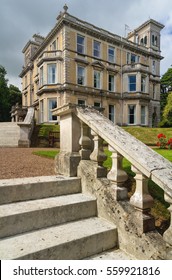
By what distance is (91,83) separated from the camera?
85.8 feet

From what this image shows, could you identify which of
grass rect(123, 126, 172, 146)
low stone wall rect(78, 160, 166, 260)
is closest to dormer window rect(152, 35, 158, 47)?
grass rect(123, 126, 172, 146)

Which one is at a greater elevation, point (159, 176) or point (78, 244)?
point (159, 176)

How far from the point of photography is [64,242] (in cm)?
224

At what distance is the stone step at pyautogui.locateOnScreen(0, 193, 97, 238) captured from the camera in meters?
2.35

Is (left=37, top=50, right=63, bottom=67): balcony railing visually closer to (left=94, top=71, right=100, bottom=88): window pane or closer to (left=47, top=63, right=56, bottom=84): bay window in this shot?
(left=47, top=63, right=56, bottom=84): bay window

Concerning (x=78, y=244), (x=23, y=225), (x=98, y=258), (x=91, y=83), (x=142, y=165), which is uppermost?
(x=91, y=83)

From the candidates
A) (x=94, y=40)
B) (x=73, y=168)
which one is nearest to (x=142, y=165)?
(x=73, y=168)

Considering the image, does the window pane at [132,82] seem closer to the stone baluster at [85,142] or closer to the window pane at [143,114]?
the window pane at [143,114]

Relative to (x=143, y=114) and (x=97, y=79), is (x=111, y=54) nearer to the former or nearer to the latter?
(x=97, y=79)

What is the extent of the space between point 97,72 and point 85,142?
24992mm

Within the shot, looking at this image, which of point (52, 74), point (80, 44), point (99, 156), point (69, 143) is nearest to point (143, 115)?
point (80, 44)

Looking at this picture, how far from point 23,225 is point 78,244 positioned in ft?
2.18

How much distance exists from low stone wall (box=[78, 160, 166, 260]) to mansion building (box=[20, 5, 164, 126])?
830 inches
